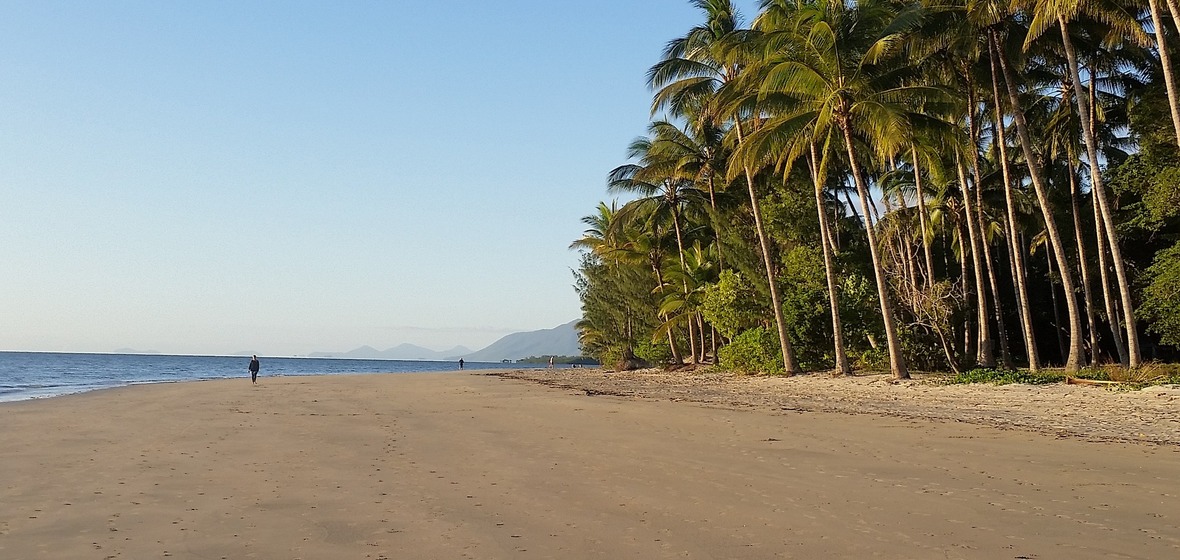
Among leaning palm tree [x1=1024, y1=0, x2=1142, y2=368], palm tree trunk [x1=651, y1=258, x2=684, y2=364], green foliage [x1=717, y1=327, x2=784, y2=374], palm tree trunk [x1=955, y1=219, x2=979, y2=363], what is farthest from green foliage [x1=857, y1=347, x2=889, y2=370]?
palm tree trunk [x1=651, y1=258, x2=684, y2=364]

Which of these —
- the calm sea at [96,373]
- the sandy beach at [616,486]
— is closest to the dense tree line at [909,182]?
the sandy beach at [616,486]

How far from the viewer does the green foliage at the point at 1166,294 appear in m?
18.3

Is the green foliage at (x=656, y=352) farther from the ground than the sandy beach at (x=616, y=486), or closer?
farther from the ground

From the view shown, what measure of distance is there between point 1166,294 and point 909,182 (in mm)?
10225

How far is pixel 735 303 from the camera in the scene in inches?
1083

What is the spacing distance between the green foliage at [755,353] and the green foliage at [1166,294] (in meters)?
10.00

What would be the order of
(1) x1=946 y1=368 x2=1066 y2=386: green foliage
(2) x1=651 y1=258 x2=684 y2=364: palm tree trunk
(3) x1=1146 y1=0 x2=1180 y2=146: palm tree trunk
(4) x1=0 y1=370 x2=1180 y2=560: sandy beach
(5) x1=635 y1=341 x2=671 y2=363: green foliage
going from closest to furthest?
1. (4) x1=0 y1=370 x2=1180 y2=560: sandy beach
2. (3) x1=1146 y1=0 x2=1180 y2=146: palm tree trunk
3. (1) x1=946 y1=368 x2=1066 y2=386: green foliage
4. (2) x1=651 y1=258 x2=684 y2=364: palm tree trunk
5. (5) x1=635 y1=341 x2=671 y2=363: green foliage

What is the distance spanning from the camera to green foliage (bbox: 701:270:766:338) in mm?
27406

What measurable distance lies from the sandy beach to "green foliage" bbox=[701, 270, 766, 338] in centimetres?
1453

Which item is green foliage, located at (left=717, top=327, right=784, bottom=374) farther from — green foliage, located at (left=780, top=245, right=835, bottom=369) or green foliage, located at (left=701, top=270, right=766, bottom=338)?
green foliage, located at (left=780, top=245, right=835, bottom=369)

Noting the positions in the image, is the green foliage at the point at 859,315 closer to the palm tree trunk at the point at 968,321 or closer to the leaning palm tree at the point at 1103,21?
the palm tree trunk at the point at 968,321

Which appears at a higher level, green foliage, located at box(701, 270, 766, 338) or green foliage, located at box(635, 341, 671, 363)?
green foliage, located at box(701, 270, 766, 338)

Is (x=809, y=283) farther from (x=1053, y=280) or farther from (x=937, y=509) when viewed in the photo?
(x=937, y=509)

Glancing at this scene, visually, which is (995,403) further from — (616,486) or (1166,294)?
(616,486)
